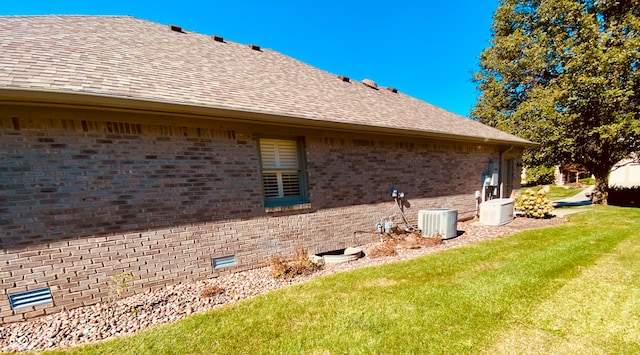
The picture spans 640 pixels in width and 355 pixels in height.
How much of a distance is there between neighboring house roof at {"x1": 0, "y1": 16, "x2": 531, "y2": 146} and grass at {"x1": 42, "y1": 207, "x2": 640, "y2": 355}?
313cm

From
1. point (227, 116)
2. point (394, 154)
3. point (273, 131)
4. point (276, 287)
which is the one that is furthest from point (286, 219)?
point (394, 154)

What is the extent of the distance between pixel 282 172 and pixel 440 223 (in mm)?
4394

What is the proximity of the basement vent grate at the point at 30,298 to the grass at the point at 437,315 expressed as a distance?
123 centimetres

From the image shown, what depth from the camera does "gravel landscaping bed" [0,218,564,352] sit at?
111 inches

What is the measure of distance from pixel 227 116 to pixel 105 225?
247 centimetres

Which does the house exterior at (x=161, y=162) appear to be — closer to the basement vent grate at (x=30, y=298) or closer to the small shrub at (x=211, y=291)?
the basement vent grate at (x=30, y=298)

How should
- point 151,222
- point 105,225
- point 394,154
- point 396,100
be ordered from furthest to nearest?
1. point 396,100
2. point 394,154
3. point 151,222
4. point 105,225

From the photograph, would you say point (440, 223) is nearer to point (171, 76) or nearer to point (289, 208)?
point (289, 208)

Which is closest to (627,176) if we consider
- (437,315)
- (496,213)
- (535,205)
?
(535,205)

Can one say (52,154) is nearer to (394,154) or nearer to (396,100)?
(394,154)

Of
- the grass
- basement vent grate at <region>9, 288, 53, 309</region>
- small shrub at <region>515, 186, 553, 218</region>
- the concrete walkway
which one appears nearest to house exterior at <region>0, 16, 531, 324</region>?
basement vent grate at <region>9, 288, 53, 309</region>

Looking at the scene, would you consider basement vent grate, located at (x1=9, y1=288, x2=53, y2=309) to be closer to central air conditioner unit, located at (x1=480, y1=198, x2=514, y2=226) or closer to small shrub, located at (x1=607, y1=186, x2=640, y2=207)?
central air conditioner unit, located at (x1=480, y1=198, x2=514, y2=226)

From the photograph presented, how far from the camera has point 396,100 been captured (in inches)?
371

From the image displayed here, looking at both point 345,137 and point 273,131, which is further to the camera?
point 345,137
